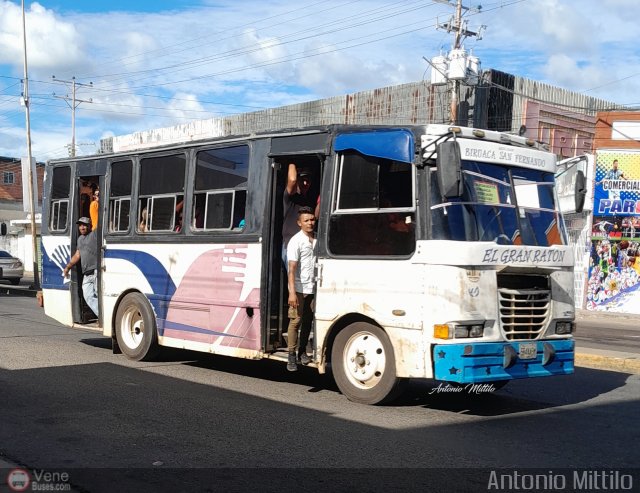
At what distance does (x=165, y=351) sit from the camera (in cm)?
1158

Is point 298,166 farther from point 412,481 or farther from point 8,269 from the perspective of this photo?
point 8,269

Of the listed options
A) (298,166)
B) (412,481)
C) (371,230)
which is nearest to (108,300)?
(298,166)

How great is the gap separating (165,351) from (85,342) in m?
2.13

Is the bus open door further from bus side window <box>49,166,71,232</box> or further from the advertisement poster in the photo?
the advertisement poster

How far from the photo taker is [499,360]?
749cm

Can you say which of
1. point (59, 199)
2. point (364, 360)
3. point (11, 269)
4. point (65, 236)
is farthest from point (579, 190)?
point (11, 269)

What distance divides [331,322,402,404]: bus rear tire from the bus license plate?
127 centimetres

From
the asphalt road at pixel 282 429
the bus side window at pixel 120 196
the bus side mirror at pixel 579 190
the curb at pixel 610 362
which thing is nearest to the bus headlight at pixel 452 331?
Answer: the asphalt road at pixel 282 429

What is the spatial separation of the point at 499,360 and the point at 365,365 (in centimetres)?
140

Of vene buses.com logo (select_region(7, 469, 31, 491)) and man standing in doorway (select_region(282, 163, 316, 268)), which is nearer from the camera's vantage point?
vene buses.com logo (select_region(7, 469, 31, 491))

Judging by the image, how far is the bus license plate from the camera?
7.70 metres

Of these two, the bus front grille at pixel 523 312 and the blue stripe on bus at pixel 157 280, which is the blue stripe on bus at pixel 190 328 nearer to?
the blue stripe on bus at pixel 157 280

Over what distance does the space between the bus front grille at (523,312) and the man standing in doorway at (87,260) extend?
22.1ft

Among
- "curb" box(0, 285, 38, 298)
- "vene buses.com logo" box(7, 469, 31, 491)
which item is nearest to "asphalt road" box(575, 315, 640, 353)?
"vene buses.com logo" box(7, 469, 31, 491)
